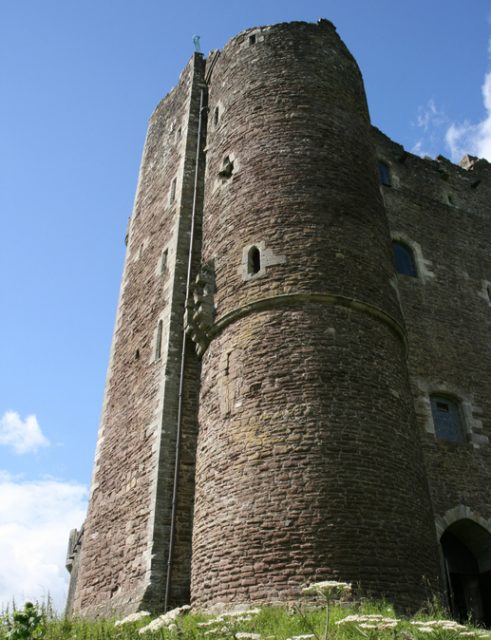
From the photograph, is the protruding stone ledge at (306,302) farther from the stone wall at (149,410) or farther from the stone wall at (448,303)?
the stone wall at (448,303)

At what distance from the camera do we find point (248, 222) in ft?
39.7

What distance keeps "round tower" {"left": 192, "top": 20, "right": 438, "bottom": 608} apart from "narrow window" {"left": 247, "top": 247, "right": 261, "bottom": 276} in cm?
3

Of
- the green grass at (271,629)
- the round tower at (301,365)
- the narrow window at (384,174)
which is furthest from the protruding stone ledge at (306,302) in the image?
the narrow window at (384,174)

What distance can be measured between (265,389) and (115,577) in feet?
15.5

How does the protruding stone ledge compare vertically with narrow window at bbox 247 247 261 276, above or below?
below

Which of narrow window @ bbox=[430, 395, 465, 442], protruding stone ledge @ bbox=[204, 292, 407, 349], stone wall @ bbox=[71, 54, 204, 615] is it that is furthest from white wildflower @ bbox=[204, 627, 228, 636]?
narrow window @ bbox=[430, 395, 465, 442]

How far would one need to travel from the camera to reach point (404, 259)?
16.3 m

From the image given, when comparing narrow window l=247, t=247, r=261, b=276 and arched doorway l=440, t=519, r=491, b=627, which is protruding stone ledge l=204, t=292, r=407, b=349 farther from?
arched doorway l=440, t=519, r=491, b=627

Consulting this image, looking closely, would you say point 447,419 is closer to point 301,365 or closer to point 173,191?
point 301,365

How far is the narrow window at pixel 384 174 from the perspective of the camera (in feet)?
57.7

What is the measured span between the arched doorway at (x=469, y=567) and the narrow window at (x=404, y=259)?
5966 millimetres

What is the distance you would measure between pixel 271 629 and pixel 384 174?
1332cm

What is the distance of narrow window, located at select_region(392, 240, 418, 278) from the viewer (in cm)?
1605

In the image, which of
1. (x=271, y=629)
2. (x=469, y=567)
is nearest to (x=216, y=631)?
(x=271, y=629)
